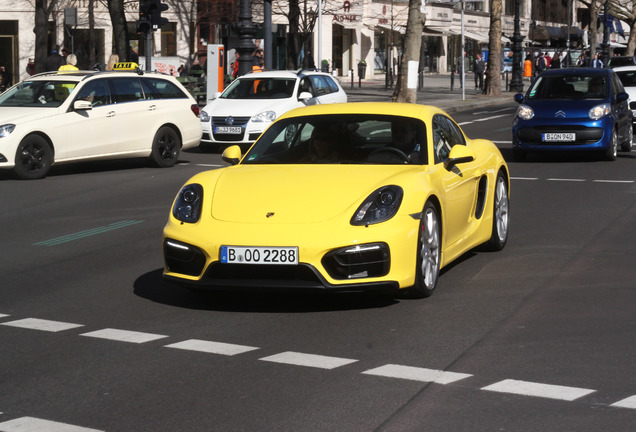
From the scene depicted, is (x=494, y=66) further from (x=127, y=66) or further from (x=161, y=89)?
(x=161, y=89)

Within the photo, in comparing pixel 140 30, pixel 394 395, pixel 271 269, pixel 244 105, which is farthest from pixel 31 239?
pixel 140 30

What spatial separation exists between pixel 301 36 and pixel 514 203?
44.0m

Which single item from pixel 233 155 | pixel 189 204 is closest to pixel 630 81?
pixel 233 155

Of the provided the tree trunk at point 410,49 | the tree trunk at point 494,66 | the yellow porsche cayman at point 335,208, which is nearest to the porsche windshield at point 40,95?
the yellow porsche cayman at point 335,208

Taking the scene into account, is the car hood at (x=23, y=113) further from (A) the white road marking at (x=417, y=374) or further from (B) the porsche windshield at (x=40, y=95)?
(A) the white road marking at (x=417, y=374)

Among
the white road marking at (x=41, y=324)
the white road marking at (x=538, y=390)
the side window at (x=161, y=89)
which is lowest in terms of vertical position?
the white road marking at (x=41, y=324)

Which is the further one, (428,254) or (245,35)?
(245,35)

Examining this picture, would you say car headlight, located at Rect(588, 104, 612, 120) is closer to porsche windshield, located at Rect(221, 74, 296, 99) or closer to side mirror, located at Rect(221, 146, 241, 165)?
porsche windshield, located at Rect(221, 74, 296, 99)

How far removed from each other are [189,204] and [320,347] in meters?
1.81

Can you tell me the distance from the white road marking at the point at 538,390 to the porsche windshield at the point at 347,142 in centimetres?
306

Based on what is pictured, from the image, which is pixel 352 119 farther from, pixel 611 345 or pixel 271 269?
pixel 611 345

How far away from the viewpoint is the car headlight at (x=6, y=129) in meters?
17.2

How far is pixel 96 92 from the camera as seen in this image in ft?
61.4

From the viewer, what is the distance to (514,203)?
13.9 metres
